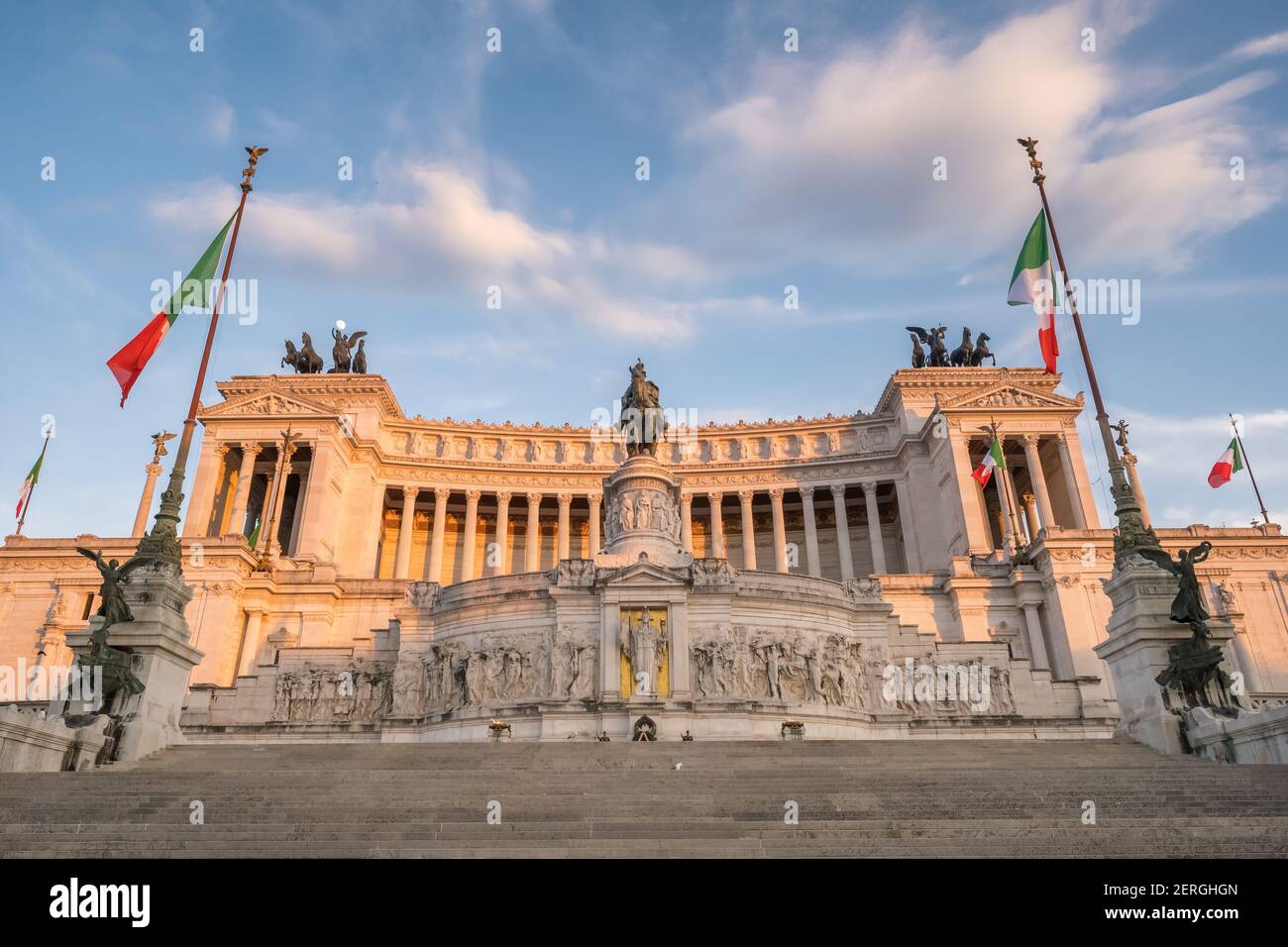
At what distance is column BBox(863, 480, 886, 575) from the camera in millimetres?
57281

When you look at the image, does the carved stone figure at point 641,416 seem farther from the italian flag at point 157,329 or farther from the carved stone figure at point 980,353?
the carved stone figure at point 980,353

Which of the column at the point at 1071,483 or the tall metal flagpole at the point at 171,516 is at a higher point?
the column at the point at 1071,483

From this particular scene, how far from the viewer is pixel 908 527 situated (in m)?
58.1

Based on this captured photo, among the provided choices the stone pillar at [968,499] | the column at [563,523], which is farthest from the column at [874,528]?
the column at [563,523]

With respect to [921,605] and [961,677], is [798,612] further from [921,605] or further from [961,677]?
[921,605]

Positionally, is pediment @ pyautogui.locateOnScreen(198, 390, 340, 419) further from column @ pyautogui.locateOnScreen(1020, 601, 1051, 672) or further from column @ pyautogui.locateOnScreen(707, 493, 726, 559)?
column @ pyautogui.locateOnScreen(1020, 601, 1051, 672)

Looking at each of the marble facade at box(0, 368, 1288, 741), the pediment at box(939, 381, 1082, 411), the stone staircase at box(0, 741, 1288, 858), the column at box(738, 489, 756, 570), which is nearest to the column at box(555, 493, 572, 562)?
the marble facade at box(0, 368, 1288, 741)

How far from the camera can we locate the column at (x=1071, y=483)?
53.0 meters

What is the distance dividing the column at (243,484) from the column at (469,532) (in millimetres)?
13929

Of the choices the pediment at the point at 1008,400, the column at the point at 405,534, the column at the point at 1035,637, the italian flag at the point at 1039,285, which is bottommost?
the column at the point at 1035,637

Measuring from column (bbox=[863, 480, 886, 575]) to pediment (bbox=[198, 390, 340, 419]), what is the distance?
119 feet
